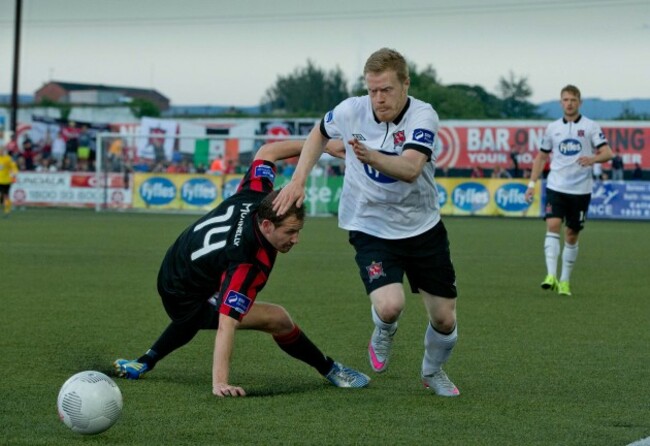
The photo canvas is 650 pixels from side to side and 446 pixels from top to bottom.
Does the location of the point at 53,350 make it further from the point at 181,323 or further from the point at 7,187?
the point at 7,187

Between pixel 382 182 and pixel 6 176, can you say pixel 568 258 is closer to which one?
pixel 382 182

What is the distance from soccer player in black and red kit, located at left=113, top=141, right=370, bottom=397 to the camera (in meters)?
6.61

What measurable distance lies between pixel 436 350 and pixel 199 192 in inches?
1151

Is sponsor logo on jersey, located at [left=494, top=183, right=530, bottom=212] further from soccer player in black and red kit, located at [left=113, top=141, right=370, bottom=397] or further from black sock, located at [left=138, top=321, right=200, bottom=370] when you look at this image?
black sock, located at [left=138, top=321, right=200, bottom=370]

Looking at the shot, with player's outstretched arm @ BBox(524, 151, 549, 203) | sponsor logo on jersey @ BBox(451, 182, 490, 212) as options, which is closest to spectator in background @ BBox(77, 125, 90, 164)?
sponsor logo on jersey @ BBox(451, 182, 490, 212)

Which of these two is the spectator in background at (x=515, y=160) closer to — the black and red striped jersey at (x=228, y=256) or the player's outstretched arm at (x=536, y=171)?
the player's outstretched arm at (x=536, y=171)

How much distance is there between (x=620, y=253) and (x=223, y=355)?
612 inches

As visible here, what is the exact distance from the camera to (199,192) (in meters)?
35.9

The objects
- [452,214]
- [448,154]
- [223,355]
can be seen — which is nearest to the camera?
[223,355]

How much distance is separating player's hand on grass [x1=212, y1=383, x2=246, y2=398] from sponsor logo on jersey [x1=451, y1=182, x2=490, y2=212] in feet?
98.1

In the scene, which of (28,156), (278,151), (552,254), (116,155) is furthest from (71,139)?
(278,151)

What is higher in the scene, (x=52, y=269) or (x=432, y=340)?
(x=432, y=340)

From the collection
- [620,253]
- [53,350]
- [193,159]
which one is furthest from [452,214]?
[53,350]

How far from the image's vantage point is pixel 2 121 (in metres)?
65.2
